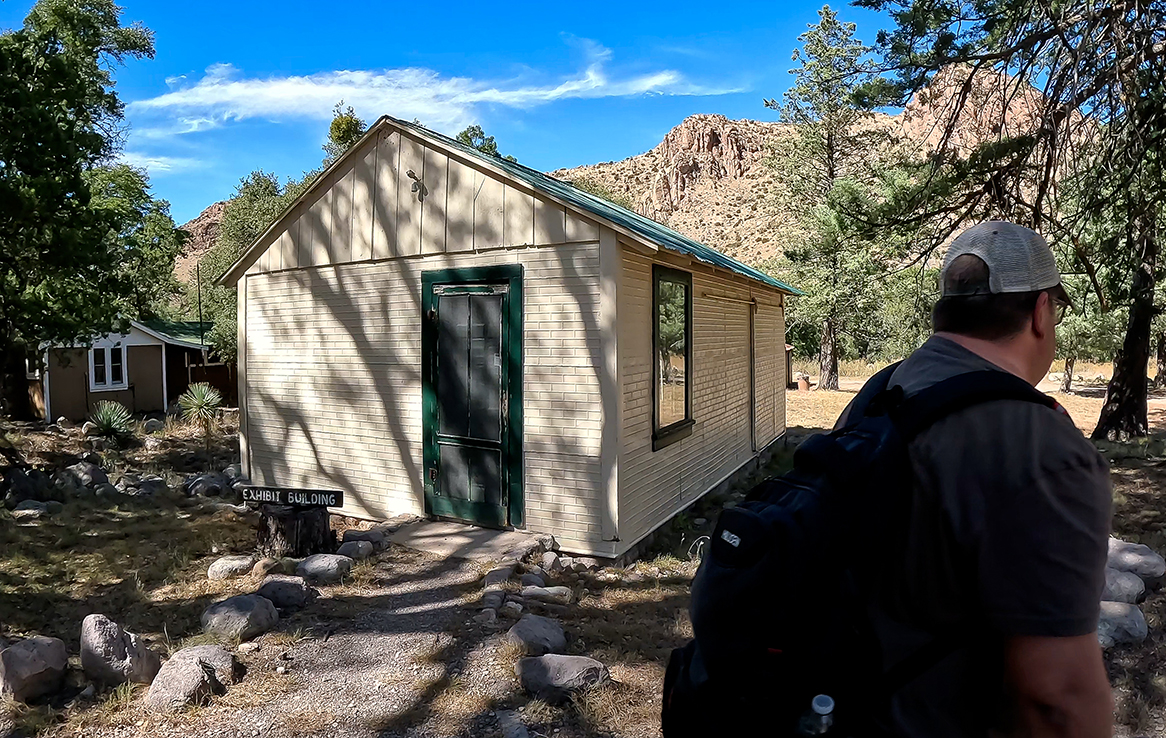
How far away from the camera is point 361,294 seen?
8.27 m

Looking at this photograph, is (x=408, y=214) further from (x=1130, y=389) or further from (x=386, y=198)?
(x=1130, y=389)

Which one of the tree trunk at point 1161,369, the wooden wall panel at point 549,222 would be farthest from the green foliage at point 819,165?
the wooden wall panel at point 549,222

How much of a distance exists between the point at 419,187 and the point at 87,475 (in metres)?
6.86

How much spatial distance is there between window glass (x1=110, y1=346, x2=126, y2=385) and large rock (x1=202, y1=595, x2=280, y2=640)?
72.2 feet

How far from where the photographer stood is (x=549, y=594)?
225 inches

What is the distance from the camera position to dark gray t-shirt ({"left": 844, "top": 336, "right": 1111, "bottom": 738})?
4.28 ft

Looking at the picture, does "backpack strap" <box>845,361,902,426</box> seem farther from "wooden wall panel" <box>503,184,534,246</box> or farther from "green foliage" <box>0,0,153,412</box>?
"green foliage" <box>0,0,153,412</box>

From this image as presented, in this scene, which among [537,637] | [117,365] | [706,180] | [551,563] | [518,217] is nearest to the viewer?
[537,637]

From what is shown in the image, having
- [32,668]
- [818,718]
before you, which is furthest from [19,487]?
[818,718]

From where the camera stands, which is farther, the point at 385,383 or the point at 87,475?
the point at 87,475

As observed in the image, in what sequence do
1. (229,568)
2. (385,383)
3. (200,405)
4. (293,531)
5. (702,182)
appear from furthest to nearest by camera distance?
1. (702,182)
2. (200,405)
3. (385,383)
4. (293,531)
5. (229,568)

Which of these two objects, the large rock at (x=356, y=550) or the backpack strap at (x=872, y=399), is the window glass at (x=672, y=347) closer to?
the large rock at (x=356, y=550)

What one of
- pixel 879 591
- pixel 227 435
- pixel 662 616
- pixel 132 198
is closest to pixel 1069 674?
pixel 879 591

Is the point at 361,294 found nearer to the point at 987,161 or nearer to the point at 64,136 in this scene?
the point at 64,136
